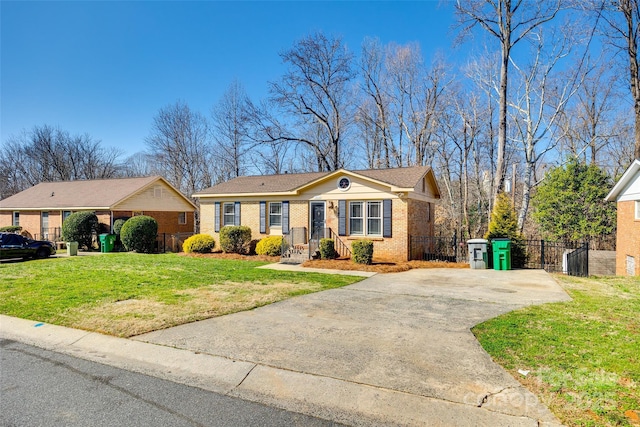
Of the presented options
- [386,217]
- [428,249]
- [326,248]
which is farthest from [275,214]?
[428,249]

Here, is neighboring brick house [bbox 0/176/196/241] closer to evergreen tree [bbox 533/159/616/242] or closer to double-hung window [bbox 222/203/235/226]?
double-hung window [bbox 222/203/235/226]

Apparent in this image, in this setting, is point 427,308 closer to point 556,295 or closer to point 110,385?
point 556,295

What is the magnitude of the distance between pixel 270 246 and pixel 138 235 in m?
7.92

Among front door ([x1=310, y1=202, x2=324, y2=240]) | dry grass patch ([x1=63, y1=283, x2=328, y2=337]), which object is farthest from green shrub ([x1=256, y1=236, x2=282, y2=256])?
dry grass patch ([x1=63, y1=283, x2=328, y2=337])

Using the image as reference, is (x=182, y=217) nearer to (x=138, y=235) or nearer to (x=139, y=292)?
(x=138, y=235)

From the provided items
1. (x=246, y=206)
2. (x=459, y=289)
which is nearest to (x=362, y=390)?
(x=459, y=289)

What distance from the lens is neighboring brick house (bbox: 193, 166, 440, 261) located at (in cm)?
1530

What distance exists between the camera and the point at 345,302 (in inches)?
303

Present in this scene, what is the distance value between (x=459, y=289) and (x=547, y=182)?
55.9 feet

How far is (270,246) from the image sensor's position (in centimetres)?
1689

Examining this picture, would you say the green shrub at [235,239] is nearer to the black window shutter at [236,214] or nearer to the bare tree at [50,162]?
the black window shutter at [236,214]

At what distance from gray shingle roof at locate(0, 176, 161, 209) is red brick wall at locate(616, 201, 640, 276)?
82.1ft

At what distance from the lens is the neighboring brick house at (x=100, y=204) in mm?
22109

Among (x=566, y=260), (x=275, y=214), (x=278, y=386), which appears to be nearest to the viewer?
(x=278, y=386)
